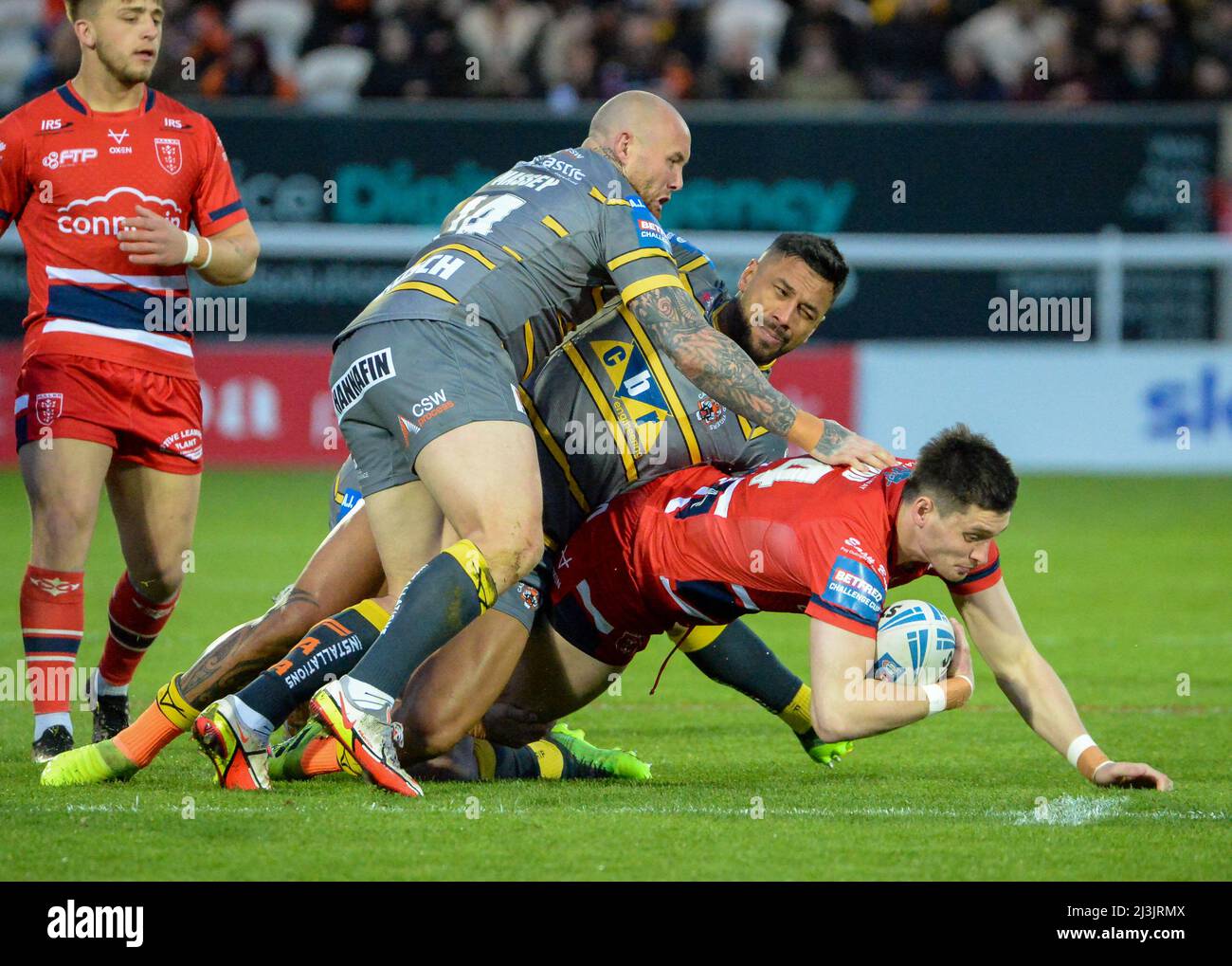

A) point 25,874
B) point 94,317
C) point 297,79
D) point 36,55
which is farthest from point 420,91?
point 25,874

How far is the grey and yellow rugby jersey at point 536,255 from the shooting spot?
5.96 meters

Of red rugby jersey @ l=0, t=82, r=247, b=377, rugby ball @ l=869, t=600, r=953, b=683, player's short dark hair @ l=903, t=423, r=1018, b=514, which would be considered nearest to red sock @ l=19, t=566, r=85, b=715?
red rugby jersey @ l=0, t=82, r=247, b=377

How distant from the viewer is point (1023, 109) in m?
17.5

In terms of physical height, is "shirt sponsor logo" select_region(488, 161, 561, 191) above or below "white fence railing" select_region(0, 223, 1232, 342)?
below

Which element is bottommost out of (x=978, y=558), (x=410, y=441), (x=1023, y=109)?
(x=978, y=558)

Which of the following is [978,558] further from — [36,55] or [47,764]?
[36,55]

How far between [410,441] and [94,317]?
62.4 inches

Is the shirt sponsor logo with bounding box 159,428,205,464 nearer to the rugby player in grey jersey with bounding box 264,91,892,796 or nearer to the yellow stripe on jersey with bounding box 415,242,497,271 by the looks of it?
the rugby player in grey jersey with bounding box 264,91,892,796

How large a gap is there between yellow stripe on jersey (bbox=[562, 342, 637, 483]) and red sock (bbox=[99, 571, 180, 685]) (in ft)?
5.87

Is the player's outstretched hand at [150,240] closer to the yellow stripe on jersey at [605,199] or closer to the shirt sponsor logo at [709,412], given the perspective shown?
the yellow stripe on jersey at [605,199]

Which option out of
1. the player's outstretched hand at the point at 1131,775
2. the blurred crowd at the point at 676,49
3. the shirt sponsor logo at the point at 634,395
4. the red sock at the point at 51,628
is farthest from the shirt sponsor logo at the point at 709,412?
the blurred crowd at the point at 676,49

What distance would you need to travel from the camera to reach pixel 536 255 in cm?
606

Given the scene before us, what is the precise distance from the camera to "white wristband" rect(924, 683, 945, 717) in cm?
561
